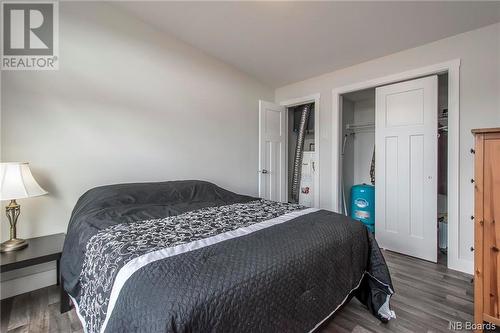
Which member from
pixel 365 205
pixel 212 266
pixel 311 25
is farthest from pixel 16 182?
pixel 365 205

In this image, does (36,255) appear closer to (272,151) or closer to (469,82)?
(272,151)

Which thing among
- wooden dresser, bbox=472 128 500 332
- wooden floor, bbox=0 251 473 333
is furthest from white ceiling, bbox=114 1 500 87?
wooden floor, bbox=0 251 473 333

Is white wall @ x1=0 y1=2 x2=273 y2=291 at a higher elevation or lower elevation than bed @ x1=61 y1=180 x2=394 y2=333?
higher

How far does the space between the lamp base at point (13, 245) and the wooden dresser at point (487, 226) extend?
3.09 m

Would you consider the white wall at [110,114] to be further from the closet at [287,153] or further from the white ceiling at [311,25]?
the closet at [287,153]

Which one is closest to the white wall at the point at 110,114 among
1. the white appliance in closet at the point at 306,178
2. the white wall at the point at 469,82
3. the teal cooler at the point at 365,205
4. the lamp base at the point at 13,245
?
the lamp base at the point at 13,245

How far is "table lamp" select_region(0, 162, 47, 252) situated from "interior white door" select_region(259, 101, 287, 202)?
2.63m

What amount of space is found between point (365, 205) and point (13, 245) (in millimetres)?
3889

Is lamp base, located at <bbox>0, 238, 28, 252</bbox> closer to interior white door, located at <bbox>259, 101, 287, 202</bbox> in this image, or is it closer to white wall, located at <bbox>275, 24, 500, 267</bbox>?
interior white door, located at <bbox>259, 101, 287, 202</bbox>

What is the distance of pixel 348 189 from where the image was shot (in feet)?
14.0

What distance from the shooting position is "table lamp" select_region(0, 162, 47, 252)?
1576mm

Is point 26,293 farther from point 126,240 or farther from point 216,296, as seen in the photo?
point 216,296

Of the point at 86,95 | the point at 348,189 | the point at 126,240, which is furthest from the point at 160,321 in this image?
the point at 348,189

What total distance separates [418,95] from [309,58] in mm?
1379
